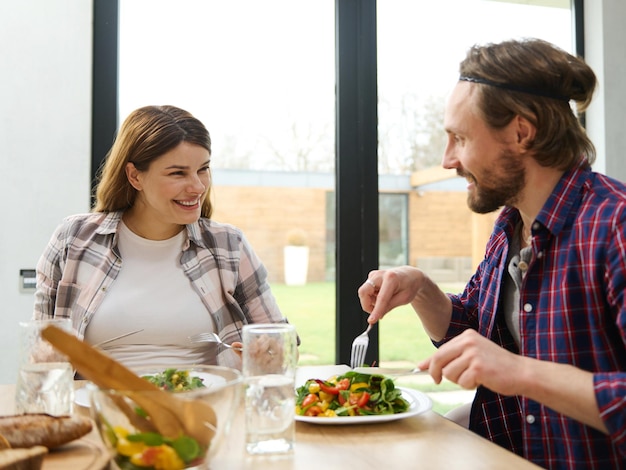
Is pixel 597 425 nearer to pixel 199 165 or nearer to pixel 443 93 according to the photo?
pixel 199 165

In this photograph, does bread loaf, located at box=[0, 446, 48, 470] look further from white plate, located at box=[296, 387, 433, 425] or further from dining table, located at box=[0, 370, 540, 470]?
white plate, located at box=[296, 387, 433, 425]

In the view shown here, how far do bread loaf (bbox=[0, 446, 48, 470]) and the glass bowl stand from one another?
87 millimetres

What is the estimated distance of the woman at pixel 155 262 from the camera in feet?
6.59

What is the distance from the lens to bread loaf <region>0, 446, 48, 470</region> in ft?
2.66

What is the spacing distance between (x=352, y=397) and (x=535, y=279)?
48 cm

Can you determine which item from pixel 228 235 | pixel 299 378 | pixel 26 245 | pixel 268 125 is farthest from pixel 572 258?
pixel 26 245

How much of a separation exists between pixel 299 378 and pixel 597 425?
2.20ft

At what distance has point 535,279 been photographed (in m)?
1.37

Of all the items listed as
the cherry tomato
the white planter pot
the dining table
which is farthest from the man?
the white planter pot

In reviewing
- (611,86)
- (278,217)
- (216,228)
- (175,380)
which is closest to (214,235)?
(216,228)

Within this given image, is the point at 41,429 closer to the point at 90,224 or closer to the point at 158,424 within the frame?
the point at 158,424

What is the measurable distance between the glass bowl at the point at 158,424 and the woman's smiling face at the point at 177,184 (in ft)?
4.30

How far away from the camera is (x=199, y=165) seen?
215 centimetres

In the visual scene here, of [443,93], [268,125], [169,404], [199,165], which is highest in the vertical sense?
[443,93]
